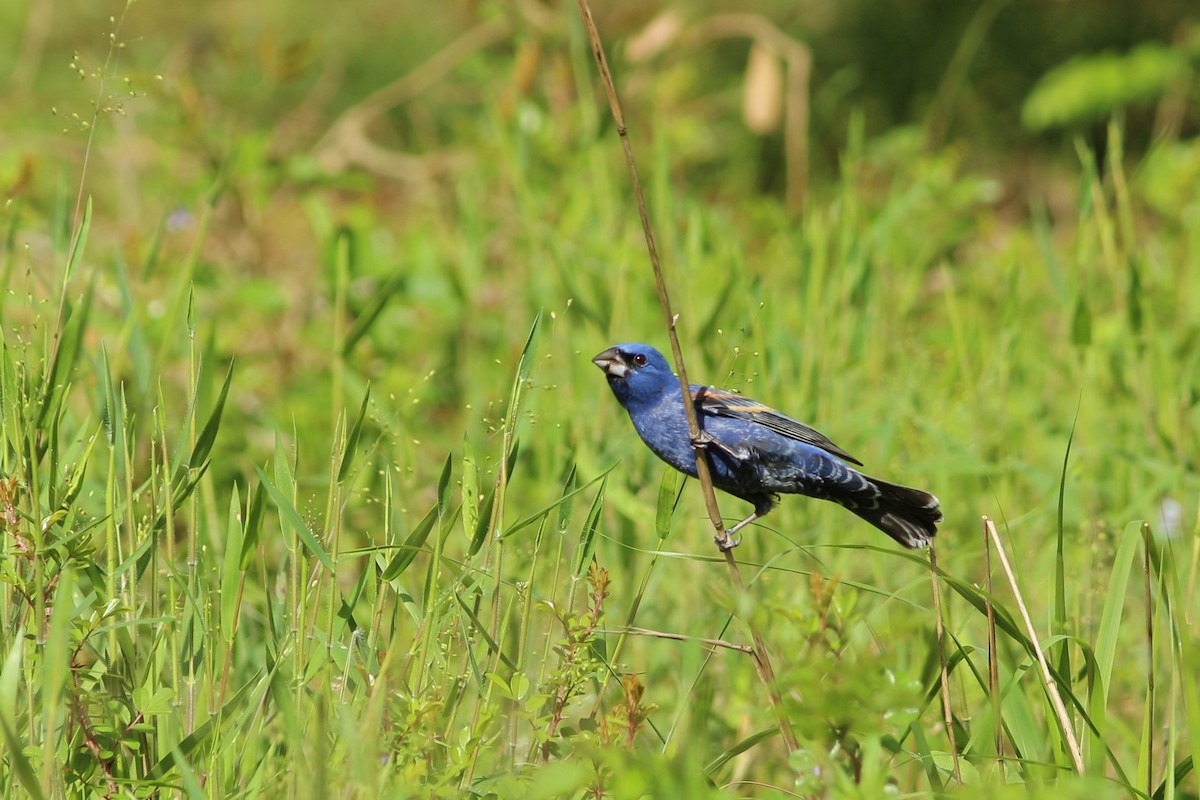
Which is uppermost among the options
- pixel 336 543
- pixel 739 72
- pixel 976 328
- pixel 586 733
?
pixel 739 72

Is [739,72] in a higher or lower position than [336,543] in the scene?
higher

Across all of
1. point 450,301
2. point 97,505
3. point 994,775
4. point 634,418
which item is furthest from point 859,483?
point 450,301

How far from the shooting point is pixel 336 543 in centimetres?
203

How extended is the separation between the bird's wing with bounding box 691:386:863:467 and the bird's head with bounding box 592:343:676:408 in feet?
0.23

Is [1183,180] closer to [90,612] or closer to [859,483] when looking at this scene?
[859,483]

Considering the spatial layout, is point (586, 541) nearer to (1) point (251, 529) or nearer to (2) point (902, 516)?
(1) point (251, 529)

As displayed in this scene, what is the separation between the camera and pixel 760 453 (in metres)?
2.49

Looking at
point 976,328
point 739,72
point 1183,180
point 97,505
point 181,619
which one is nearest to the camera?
point 181,619

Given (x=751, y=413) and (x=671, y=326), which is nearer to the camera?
(x=671, y=326)

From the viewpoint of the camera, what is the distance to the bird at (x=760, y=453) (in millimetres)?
2418

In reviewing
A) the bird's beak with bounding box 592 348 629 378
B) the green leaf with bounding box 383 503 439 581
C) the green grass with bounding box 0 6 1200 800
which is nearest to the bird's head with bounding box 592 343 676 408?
the bird's beak with bounding box 592 348 629 378

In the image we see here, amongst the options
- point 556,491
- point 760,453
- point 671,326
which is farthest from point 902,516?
point 556,491

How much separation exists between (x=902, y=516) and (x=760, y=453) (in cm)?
29

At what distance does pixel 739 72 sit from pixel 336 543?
624 cm
